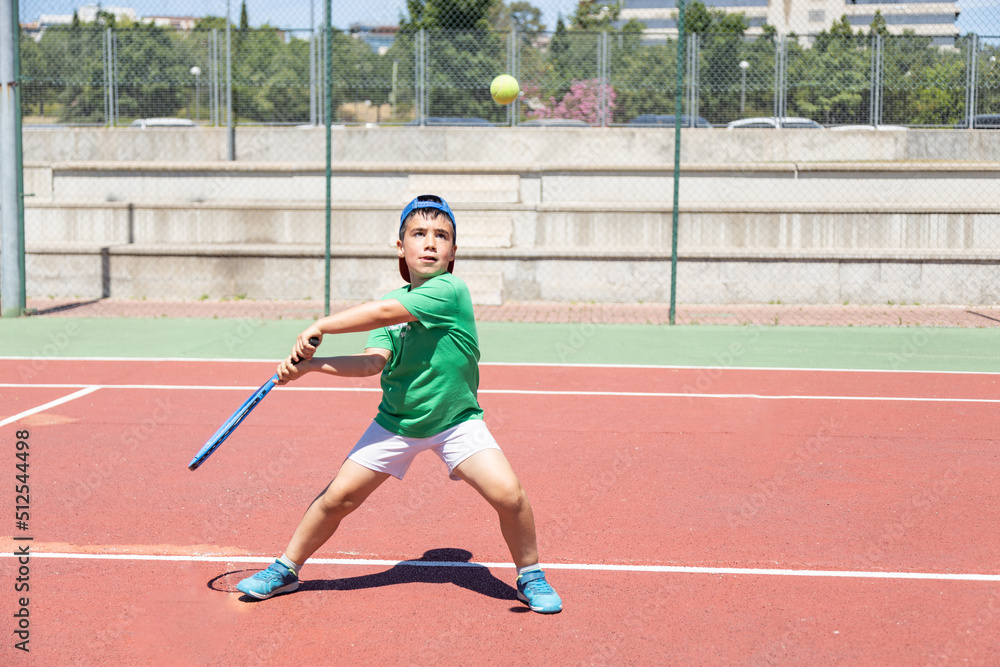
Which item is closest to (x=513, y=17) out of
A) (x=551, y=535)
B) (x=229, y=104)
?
(x=229, y=104)

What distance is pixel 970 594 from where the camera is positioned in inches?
169

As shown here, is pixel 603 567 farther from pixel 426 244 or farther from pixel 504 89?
pixel 504 89

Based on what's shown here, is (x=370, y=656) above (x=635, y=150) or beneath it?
beneath

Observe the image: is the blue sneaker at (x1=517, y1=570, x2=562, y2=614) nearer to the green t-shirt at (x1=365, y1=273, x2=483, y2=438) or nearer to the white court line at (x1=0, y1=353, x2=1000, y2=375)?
the green t-shirt at (x1=365, y1=273, x2=483, y2=438)

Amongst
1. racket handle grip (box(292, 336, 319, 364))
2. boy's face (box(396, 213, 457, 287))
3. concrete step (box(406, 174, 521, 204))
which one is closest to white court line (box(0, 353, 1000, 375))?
boy's face (box(396, 213, 457, 287))

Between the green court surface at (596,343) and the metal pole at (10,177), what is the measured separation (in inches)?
17.1

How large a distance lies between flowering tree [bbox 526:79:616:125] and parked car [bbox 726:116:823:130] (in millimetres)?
2297

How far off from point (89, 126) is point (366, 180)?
19.4 ft

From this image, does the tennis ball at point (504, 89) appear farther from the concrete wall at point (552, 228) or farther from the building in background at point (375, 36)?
the building in background at point (375, 36)

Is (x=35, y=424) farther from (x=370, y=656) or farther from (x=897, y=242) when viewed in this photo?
(x=897, y=242)

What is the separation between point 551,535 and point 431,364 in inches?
59.4

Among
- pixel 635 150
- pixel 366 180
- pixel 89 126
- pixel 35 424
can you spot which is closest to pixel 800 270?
pixel 635 150

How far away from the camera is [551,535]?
5.10 m

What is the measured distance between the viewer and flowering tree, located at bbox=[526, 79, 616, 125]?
18.9 metres
